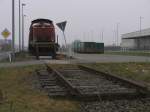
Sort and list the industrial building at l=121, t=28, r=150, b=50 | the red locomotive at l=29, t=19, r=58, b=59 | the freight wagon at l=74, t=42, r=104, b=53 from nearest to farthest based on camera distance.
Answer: the red locomotive at l=29, t=19, r=58, b=59 → the freight wagon at l=74, t=42, r=104, b=53 → the industrial building at l=121, t=28, r=150, b=50

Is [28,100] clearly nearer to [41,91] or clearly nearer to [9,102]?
[9,102]

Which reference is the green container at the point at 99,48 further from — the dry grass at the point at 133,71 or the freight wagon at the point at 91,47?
the dry grass at the point at 133,71

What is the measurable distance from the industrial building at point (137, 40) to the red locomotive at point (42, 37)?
261 feet

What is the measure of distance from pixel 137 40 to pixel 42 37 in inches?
4148

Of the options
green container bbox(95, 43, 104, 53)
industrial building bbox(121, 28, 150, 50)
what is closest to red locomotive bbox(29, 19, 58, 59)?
green container bbox(95, 43, 104, 53)

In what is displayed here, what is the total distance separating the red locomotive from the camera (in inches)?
1432

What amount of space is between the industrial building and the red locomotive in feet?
261

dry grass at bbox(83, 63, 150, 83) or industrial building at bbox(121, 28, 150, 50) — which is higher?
industrial building at bbox(121, 28, 150, 50)

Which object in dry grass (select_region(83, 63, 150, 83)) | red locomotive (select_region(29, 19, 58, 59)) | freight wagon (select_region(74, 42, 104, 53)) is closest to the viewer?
dry grass (select_region(83, 63, 150, 83))

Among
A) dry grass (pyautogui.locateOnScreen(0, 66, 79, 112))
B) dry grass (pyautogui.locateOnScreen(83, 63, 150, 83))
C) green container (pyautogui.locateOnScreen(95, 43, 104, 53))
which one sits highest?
green container (pyautogui.locateOnScreen(95, 43, 104, 53))

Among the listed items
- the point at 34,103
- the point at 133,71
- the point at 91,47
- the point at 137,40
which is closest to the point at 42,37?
the point at 133,71

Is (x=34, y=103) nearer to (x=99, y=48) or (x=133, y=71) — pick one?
(x=133, y=71)

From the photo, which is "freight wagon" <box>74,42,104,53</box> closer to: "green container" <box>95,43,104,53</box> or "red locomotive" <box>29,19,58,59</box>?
"green container" <box>95,43,104,53</box>

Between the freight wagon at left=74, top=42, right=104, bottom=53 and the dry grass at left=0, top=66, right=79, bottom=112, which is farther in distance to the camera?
the freight wagon at left=74, top=42, right=104, bottom=53
